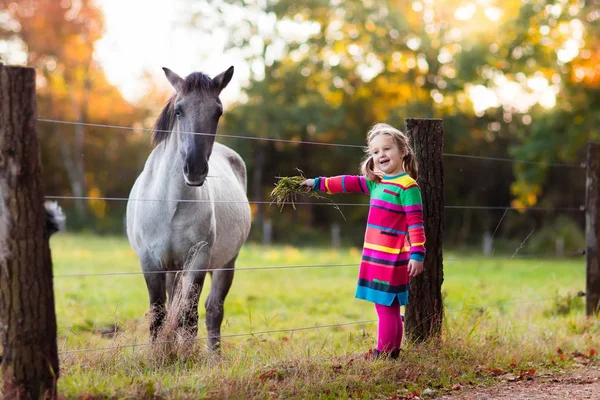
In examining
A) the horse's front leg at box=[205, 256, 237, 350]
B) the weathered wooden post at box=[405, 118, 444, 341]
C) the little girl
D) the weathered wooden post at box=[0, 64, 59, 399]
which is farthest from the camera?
the horse's front leg at box=[205, 256, 237, 350]

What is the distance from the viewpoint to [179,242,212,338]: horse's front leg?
16.2 ft

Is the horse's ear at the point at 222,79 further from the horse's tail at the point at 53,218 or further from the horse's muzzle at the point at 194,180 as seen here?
the horse's tail at the point at 53,218

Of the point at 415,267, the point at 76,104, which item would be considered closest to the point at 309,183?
the point at 415,267

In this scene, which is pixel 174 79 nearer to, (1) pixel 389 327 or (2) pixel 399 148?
(2) pixel 399 148

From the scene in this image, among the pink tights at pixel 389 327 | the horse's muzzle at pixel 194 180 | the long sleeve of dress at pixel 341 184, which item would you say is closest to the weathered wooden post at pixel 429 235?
the pink tights at pixel 389 327

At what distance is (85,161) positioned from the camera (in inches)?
1342

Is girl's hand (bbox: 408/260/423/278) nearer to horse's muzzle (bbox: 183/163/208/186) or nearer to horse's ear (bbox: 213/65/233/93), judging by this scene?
horse's muzzle (bbox: 183/163/208/186)

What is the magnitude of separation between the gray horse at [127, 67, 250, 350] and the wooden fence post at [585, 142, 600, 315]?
4378 mm

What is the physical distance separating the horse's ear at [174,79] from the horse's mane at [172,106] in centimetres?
6

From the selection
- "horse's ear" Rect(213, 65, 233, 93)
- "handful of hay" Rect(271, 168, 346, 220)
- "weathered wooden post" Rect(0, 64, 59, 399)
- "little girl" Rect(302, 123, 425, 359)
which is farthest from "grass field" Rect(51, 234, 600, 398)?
"horse's ear" Rect(213, 65, 233, 93)

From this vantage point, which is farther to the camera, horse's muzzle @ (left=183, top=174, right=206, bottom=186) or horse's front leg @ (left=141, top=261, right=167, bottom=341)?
horse's front leg @ (left=141, top=261, right=167, bottom=341)

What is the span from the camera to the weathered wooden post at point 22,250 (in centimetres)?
336

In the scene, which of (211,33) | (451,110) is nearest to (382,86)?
(451,110)

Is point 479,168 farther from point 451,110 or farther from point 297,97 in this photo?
point 297,97
